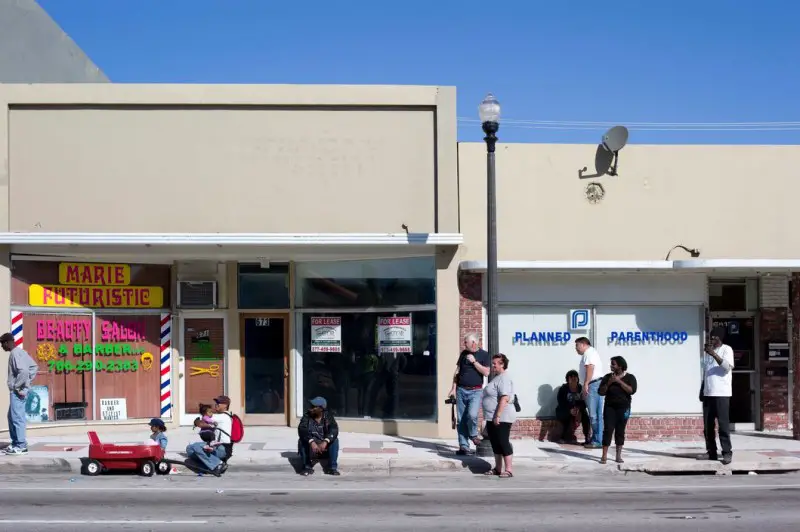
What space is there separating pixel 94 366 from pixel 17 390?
10.4ft

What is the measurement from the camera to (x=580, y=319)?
54.4 feet

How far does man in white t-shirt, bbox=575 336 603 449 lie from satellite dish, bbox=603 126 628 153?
3.34 metres

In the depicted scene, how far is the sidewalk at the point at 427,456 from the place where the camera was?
1370 cm

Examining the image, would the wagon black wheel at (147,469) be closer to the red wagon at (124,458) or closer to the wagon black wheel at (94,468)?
the red wagon at (124,458)

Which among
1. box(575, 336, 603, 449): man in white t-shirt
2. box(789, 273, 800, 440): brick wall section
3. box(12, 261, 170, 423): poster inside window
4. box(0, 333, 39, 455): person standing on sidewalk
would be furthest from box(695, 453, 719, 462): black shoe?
box(0, 333, 39, 455): person standing on sidewalk

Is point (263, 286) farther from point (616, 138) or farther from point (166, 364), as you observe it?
point (616, 138)

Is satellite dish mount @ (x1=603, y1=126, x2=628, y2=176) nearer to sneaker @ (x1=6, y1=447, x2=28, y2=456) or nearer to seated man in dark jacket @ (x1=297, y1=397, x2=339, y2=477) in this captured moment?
seated man in dark jacket @ (x1=297, y1=397, x2=339, y2=477)

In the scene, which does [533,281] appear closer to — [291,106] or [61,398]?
[291,106]

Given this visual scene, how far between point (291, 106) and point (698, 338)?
7.97 meters

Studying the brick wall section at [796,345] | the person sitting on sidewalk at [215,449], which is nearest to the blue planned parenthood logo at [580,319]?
the brick wall section at [796,345]

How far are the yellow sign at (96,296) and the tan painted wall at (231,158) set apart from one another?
1107mm

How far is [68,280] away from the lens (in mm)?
16625

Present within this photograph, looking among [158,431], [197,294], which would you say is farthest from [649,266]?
[158,431]

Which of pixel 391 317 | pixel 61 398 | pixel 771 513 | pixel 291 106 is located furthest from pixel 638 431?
pixel 61 398
